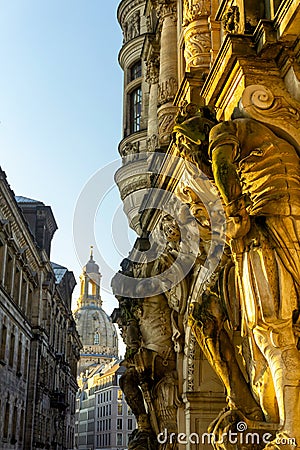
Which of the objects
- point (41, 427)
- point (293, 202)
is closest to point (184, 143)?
point (293, 202)

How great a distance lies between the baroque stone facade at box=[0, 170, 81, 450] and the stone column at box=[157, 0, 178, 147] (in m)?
15.8

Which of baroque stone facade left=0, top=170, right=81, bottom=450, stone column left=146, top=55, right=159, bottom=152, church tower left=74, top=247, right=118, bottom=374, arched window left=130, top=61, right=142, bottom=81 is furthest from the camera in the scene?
church tower left=74, top=247, right=118, bottom=374

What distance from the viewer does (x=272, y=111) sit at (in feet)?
20.6

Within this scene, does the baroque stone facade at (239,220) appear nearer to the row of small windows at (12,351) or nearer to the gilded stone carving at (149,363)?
the gilded stone carving at (149,363)

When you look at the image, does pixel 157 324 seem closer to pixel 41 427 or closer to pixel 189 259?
pixel 189 259

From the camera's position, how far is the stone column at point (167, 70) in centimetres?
1262

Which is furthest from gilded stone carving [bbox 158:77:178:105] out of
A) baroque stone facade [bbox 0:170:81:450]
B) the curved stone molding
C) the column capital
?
baroque stone facade [bbox 0:170:81:450]

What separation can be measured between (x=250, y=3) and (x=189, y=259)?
4.29 meters

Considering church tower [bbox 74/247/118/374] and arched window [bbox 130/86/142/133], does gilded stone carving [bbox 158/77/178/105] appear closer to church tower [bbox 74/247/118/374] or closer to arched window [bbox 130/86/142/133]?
arched window [bbox 130/86/142/133]

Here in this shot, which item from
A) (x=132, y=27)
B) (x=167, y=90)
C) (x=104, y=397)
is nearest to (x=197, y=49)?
(x=167, y=90)

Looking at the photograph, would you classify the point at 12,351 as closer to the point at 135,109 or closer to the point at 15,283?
the point at 15,283

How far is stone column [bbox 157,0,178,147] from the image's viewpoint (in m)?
12.6

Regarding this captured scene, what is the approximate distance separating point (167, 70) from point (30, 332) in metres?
29.0

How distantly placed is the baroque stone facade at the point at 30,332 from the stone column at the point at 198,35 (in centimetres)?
1946
